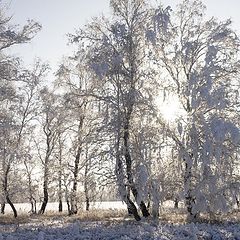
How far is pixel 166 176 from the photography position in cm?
2092

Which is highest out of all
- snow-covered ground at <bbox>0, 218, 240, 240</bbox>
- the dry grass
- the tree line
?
the tree line

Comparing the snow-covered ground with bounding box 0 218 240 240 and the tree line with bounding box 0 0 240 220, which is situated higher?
the tree line with bounding box 0 0 240 220

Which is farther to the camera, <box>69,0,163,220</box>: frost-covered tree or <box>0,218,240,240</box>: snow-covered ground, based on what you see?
<box>69,0,163,220</box>: frost-covered tree

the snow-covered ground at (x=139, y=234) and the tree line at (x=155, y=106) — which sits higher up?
the tree line at (x=155, y=106)

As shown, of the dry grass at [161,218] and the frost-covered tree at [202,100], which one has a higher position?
the frost-covered tree at [202,100]

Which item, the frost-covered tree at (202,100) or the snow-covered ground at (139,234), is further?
the frost-covered tree at (202,100)

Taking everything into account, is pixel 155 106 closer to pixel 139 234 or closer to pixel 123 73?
pixel 123 73

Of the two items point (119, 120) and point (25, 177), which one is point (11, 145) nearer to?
point (119, 120)

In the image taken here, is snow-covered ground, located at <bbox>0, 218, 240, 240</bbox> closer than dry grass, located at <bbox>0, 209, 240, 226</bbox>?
Yes

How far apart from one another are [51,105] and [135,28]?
15.2 meters

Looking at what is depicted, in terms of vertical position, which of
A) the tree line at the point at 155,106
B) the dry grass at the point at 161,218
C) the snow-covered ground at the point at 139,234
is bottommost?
the snow-covered ground at the point at 139,234

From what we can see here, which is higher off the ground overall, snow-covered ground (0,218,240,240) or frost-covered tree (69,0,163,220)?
frost-covered tree (69,0,163,220)

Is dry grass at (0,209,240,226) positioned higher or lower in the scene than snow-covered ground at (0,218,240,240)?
higher

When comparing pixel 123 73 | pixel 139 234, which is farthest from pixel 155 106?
pixel 139 234
